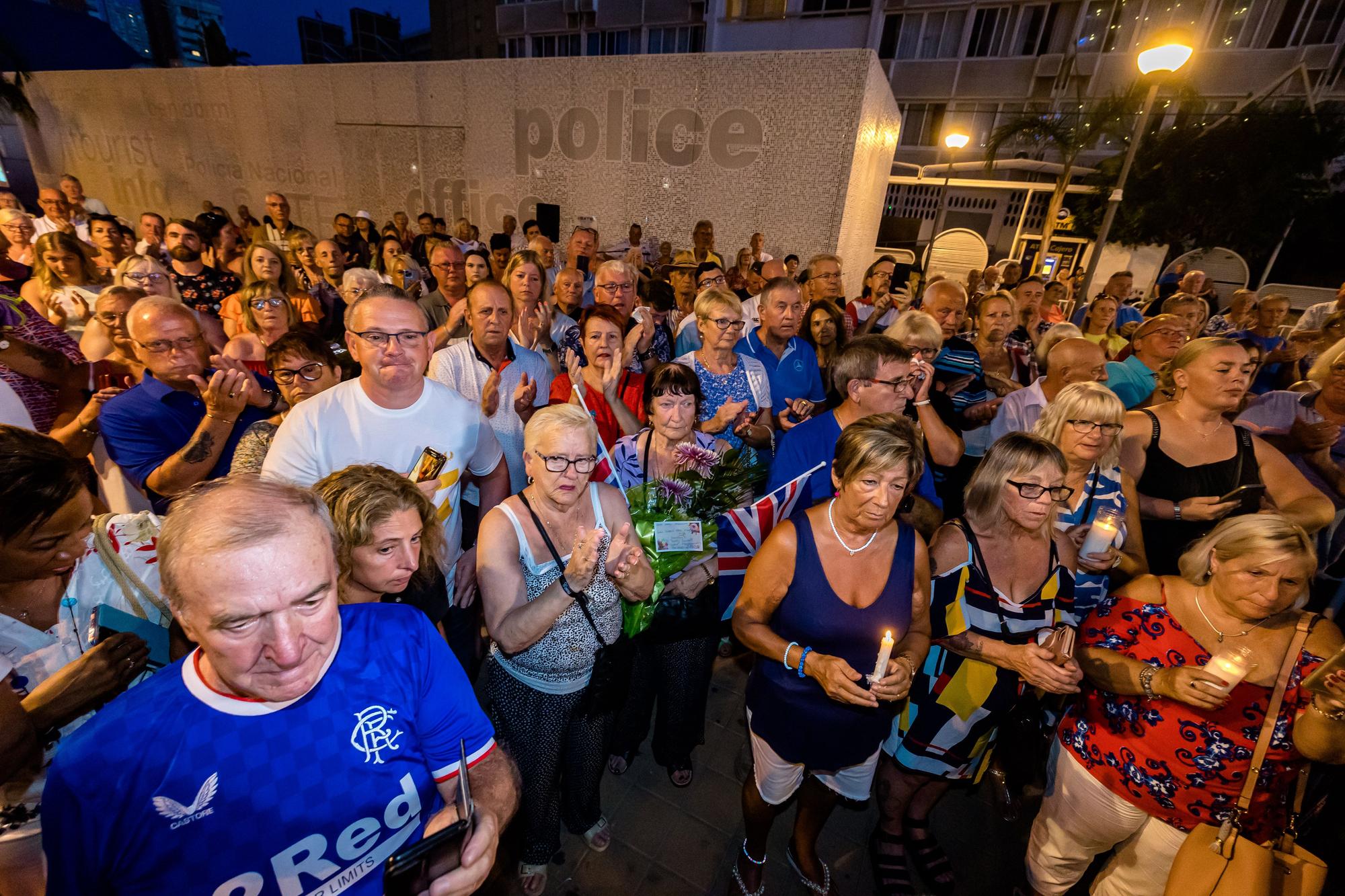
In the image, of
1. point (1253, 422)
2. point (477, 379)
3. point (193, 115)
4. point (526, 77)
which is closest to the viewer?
point (477, 379)

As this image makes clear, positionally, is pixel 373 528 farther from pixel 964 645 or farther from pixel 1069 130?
pixel 1069 130

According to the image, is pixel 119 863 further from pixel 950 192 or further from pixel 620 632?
pixel 950 192

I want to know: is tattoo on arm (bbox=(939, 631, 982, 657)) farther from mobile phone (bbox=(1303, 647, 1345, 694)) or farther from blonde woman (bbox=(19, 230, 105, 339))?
blonde woman (bbox=(19, 230, 105, 339))

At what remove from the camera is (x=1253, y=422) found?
397cm

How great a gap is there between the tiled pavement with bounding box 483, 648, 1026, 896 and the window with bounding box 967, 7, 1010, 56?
30.8m

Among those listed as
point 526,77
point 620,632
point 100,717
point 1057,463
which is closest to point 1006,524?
point 1057,463

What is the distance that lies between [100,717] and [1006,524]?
3015 mm

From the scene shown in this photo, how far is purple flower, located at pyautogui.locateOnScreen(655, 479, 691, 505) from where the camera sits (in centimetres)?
248

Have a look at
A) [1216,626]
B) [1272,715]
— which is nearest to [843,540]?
[1216,626]

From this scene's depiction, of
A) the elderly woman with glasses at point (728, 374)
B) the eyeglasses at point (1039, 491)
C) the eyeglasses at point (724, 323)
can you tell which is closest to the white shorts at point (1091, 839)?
the eyeglasses at point (1039, 491)

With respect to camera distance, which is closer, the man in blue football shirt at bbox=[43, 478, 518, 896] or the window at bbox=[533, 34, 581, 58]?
the man in blue football shirt at bbox=[43, 478, 518, 896]

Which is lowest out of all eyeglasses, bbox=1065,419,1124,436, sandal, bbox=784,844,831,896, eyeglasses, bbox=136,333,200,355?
Result: sandal, bbox=784,844,831,896

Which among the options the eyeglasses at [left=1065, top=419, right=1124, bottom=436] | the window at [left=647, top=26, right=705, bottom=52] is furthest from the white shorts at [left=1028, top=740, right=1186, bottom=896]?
the window at [left=647, top=26, right=705, bottom=52]

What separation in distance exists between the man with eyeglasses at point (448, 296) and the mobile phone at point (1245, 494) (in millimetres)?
5336
